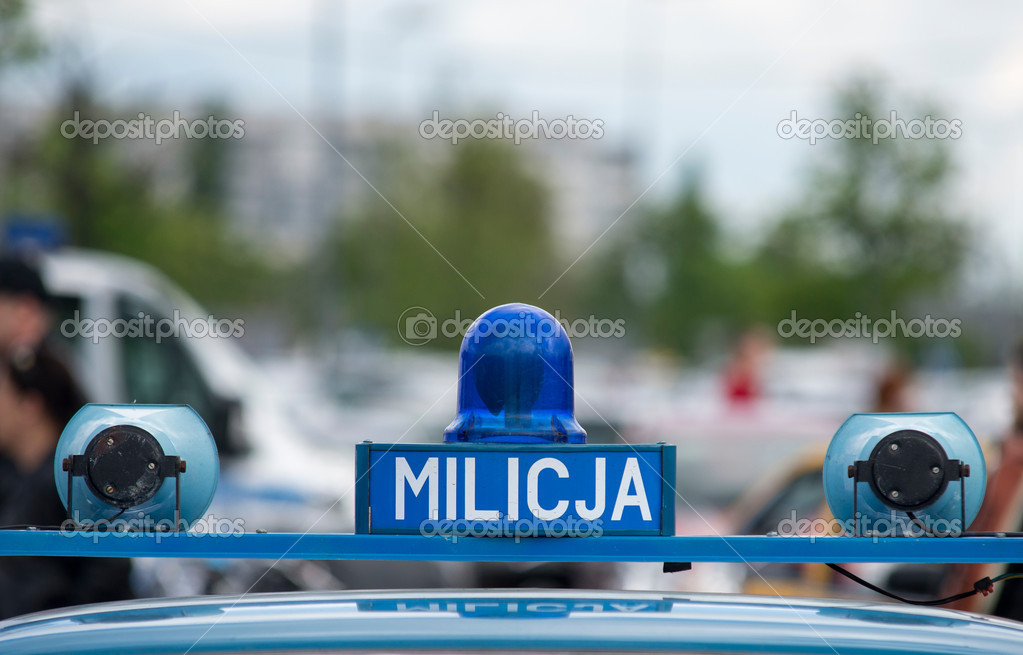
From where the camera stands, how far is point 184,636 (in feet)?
5.82

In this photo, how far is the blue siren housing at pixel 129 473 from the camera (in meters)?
1.84

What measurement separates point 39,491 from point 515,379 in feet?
7.35

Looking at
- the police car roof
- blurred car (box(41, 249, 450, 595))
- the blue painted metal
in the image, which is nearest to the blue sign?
the blue painted metal

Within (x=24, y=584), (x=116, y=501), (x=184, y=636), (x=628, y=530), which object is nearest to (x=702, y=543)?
(x=628, y=530)

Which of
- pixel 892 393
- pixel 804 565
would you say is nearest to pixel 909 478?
pixel 804 565

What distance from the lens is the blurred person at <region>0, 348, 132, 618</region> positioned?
353cm

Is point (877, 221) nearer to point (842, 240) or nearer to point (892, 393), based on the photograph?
point (842, 240)

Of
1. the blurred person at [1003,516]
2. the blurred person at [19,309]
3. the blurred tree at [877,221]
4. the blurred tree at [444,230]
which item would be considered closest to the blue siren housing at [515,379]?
the blurred person at [1003,516]

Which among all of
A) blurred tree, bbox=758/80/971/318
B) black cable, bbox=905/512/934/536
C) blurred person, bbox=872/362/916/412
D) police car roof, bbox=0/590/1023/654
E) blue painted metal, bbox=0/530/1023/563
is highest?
blurred tree, bbox=758/80/971/318

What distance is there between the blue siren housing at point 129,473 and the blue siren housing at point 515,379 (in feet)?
1.51

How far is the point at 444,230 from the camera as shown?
1313 inches

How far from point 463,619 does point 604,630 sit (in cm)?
22

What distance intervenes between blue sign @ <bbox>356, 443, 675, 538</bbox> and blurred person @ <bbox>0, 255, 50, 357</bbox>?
284 cm

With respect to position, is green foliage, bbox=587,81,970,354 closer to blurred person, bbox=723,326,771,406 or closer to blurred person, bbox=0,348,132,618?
blurred person, bbox=723,326,771,406
